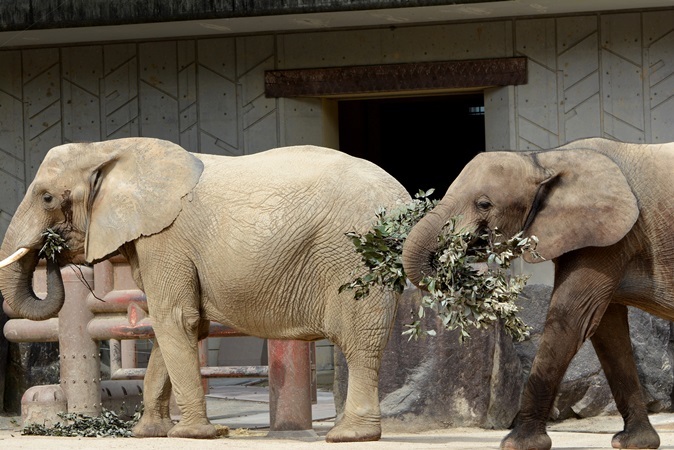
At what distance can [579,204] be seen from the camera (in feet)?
25.3

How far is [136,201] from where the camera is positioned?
9055 millimetres

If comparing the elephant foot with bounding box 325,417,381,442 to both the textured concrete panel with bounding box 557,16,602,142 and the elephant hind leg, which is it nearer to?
the elephant hind leg

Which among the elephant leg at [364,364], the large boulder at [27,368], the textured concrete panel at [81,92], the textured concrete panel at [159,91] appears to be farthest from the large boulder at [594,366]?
the textured concrete panel at [81,92]

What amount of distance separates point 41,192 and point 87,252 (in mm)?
449

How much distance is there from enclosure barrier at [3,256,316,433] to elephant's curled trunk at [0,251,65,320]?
1.84 feet

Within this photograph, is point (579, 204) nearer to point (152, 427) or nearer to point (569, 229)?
point (569, 229)

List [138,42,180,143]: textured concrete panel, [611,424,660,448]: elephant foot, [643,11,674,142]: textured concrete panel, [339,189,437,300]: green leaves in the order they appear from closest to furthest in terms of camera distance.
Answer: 1. [339,189,437,300]: green leaves
2. [611,424,660,448]: elephant foot
3. [643,11,674,142]: textured concrete panel
4. [138,42,180,143]: textured concrete panel

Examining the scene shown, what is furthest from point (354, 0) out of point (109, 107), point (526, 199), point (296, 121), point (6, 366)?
point (526, 199)

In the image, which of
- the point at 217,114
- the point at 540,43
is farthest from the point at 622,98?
the point at 217,114

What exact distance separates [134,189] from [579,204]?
274cm

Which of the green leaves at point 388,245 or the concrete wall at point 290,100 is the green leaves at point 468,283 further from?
the concrete wall at point 290,100

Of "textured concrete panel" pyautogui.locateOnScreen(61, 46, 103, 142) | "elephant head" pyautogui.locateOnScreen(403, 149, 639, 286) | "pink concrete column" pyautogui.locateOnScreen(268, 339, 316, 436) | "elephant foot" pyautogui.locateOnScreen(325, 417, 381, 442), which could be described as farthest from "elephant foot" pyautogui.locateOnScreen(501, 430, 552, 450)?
"textured concrete panel" pyautogui.locateOnScreen(61, 46, 103, 142)

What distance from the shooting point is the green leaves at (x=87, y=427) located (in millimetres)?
9625

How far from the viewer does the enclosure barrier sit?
970 centimetres
